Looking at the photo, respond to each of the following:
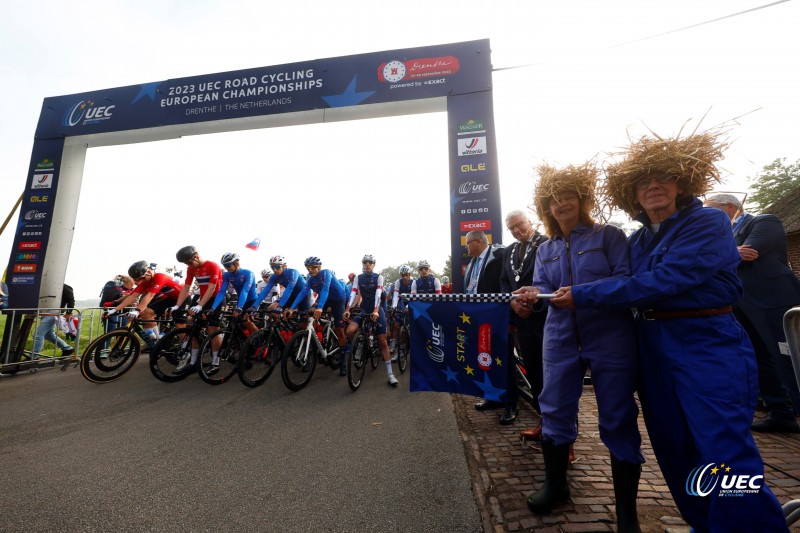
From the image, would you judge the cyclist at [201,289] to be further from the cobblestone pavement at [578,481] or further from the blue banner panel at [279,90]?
the blue banner panel at [279,90]

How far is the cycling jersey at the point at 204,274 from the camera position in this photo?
595 centimetres

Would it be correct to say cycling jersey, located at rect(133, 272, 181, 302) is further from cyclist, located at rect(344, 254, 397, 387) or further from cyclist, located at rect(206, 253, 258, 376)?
cyclist, located at rect(344, 254, 397, 387)

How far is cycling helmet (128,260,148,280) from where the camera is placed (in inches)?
231

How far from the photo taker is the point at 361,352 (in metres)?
5.54

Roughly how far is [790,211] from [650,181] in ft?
69.6

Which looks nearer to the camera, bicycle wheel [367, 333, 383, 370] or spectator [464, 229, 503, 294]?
spectator [464, 229, 503, 294]

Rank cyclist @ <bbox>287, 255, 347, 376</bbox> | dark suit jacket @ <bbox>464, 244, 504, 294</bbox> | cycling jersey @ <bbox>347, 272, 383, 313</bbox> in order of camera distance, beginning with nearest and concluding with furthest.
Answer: dark suit jacket @ <bbox>464, 244, 504, 294</bbox> < cyclist @ <bbox>287, 255, 347, 376</bbox> < cycling jersey @ <bbox>347, 272, 383, 313</bbox>

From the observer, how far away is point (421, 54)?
8172 millimetres

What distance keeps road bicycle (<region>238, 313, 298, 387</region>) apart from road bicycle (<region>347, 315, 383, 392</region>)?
1070 millimetres

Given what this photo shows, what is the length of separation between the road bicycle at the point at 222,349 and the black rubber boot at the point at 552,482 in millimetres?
4521

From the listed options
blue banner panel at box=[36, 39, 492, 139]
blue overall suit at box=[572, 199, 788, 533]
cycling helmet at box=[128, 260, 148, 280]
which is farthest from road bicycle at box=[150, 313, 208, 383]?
blue banner panel at box=[36, 39, 492, 139]

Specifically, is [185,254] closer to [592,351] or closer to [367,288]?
[367,288]

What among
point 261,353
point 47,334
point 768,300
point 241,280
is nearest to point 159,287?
point 241,280

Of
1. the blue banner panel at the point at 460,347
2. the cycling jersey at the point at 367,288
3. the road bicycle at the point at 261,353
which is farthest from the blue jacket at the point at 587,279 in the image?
the cycling jersey at the point at 367,288
